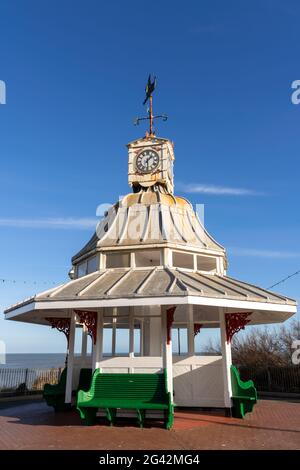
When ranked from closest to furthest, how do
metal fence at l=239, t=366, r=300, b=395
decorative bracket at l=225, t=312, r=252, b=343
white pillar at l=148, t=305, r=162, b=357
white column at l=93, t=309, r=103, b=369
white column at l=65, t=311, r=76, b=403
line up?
1. white column at l=93, t=309, r=103, b=369
2. decorative bracket at l=225, t=312, r=252, b=343
3. white column at l=65, t=311, r=76, b=403
4. white pillar at l=148, t=305, r=162, b=357
5. metal fence at l=239, t=366, r=300, b=395

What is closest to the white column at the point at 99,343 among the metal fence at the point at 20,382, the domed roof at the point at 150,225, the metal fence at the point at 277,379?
the domed roof at the point at 150,225

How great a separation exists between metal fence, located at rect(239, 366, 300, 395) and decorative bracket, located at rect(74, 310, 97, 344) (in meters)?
12.0

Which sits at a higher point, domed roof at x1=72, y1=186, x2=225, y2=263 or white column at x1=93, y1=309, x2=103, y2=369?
domed roof at x1=72, y1=186, x2=225, y2=263

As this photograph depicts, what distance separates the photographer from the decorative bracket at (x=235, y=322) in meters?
11.1

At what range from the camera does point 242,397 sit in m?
10.4

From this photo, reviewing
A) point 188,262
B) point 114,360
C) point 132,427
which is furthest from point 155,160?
point 132,427

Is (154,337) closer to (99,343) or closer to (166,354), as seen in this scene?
(99,343)

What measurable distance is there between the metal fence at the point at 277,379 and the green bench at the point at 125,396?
11.3 m

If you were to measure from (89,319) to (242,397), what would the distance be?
4.75 metres

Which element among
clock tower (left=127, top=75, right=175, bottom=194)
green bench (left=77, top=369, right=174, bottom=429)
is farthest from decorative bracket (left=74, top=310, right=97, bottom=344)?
clock tower (left=127, top=75, right=175, bottom=194)

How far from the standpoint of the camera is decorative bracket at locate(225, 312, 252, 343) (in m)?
11.1

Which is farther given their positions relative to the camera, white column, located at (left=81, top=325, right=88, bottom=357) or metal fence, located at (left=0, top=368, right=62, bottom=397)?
metal fence, located at (left=0, top=368, right=62, bottom=397)

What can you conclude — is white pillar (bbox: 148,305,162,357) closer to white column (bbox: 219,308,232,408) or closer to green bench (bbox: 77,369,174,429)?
white column (bbox: 219,308,232,408)

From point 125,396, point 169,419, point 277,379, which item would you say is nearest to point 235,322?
point 169,419
